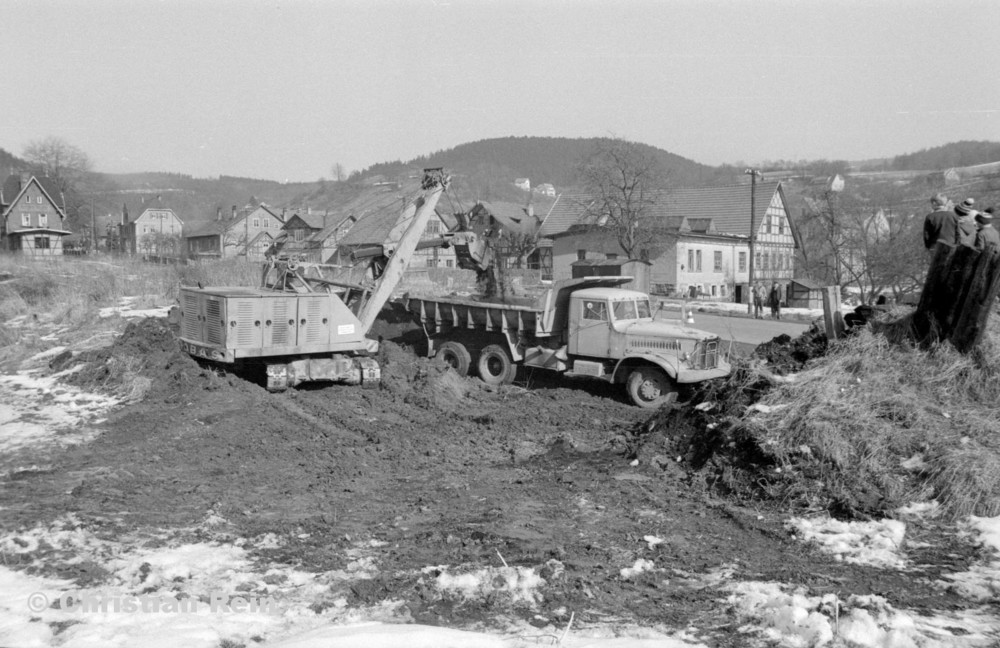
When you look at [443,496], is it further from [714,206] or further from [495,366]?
[714,206]

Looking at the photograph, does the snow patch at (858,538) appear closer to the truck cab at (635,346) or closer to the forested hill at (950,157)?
the truck cab at (635,346)

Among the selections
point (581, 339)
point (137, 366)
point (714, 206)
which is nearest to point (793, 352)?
point (581, 339)

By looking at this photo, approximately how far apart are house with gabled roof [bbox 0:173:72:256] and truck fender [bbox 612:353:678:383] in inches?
2390

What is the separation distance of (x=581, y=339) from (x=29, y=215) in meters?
65.4

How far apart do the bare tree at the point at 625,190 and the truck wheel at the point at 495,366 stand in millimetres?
31049

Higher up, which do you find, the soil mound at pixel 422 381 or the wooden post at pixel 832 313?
the wooden post at pixel 832 313

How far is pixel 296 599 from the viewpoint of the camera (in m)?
6.16

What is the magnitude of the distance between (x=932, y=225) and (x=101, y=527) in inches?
388

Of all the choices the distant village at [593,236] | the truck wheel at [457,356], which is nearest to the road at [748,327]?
the distant village at [593,236]

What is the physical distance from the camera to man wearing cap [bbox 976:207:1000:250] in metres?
9.02

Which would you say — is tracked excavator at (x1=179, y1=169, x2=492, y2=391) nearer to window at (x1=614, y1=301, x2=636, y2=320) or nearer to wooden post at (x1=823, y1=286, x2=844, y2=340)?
window at (x1=614, y1=301, x2=636, y2=320)

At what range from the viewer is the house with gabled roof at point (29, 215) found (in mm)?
64125

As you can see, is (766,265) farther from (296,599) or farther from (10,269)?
(296,599)

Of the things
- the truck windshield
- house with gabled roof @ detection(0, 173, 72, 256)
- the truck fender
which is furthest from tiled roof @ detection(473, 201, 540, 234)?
the truck fender
